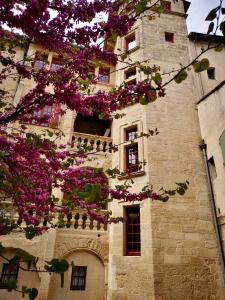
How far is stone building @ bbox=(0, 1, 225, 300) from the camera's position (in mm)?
7652

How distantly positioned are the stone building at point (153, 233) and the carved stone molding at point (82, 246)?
1.3 inches

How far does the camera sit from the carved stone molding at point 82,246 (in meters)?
8.66

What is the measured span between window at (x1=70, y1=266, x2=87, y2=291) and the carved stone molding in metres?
0.62

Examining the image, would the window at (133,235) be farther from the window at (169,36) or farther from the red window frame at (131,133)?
the window at (169,36)

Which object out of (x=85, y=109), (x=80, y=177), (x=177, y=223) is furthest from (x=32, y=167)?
(x=177, y=223)

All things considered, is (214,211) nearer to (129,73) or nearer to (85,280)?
(85,280)

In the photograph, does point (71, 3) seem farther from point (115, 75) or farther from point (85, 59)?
point (115, 75)

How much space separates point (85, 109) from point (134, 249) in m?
6.00

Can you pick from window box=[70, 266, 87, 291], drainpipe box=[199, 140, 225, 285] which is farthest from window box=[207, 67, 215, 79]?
window box=[70, 266, 87, 291]

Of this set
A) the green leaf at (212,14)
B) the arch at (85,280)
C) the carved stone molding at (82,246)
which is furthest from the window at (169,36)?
the green leaf at (212,14)

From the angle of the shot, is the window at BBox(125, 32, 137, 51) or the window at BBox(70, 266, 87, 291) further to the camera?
the window at BBox(125, 32, 137, 51)

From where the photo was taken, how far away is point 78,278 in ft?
28.0

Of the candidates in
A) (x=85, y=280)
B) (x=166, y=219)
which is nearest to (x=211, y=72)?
(x=166, y=219)

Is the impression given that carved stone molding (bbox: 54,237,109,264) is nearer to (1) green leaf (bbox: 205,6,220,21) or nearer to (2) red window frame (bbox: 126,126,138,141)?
(2) red window frame (bbox: 126,126,138,141)
